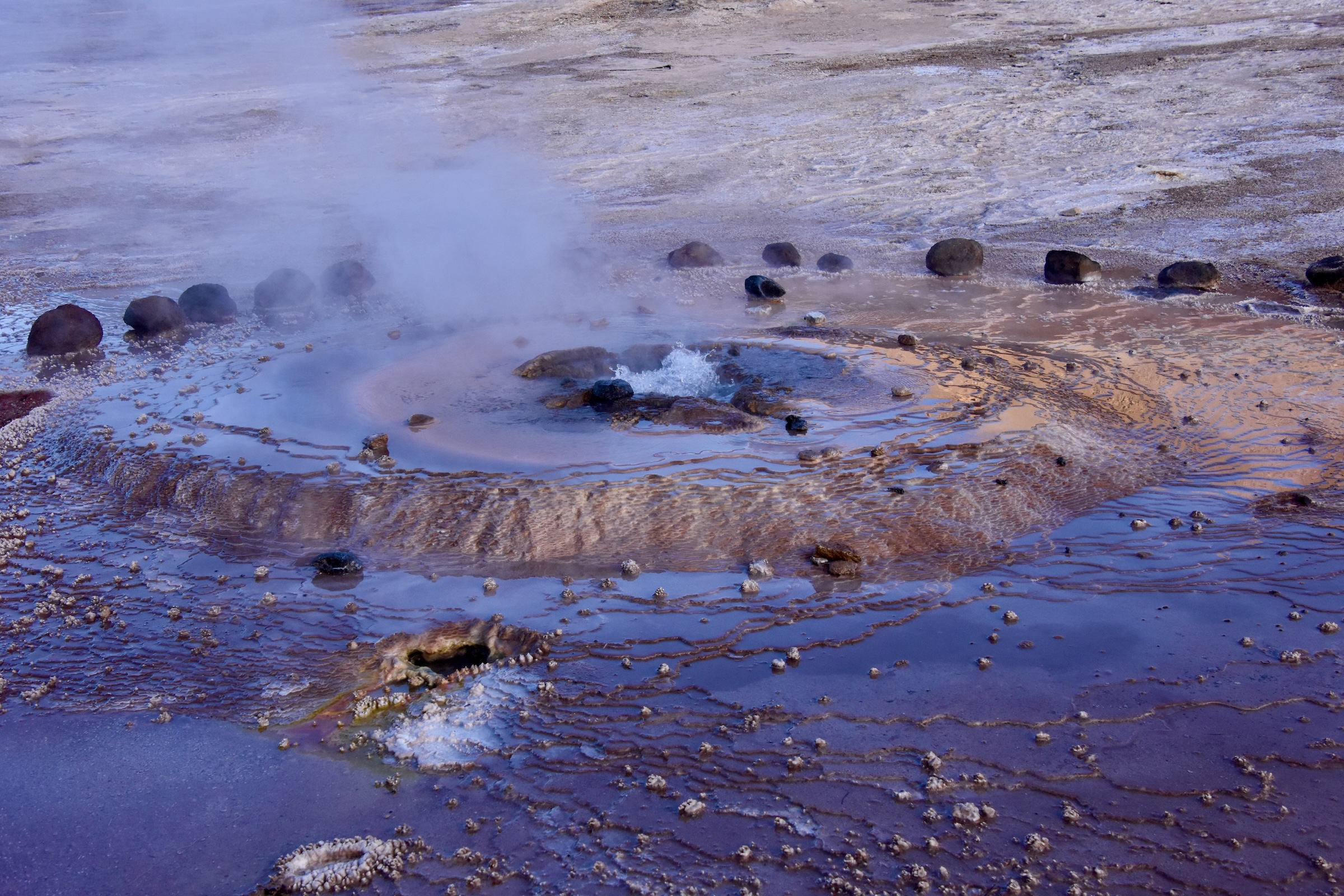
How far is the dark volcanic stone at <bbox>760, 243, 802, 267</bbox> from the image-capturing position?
714 cm

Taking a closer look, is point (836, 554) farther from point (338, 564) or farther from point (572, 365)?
point (572, 365)

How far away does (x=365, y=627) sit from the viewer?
132 inches

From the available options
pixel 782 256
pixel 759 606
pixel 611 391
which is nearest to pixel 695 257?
pixel 782 256

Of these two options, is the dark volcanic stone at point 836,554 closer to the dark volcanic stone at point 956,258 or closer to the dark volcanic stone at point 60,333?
the dark volcanic stone at point 956,258

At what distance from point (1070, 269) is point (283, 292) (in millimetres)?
5101

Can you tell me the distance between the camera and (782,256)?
7137mm

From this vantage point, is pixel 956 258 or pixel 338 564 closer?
pixel 338 564

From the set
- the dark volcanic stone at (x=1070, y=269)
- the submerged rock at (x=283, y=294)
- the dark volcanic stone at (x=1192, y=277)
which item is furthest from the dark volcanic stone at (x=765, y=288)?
the submerged rock at (x=283, y=294)

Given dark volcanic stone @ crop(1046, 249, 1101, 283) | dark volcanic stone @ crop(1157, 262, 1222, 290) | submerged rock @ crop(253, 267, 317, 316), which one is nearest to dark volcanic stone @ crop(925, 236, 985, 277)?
dark volcanic stone @ crop(1046, 249, 1101, 283)

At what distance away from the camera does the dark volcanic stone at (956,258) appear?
270 inches

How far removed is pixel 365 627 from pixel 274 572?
618mm

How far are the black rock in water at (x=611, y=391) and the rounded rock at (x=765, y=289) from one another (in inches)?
71.5

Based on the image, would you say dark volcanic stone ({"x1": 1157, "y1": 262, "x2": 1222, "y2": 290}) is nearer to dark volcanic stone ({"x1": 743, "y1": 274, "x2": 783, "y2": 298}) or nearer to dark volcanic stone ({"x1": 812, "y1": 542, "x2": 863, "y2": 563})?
dark volcanic stone ({"x1": 743, "y1": 274, "x2": 783, "y2": 298})

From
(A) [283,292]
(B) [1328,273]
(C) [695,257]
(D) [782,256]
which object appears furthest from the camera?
(C) [695,257]
